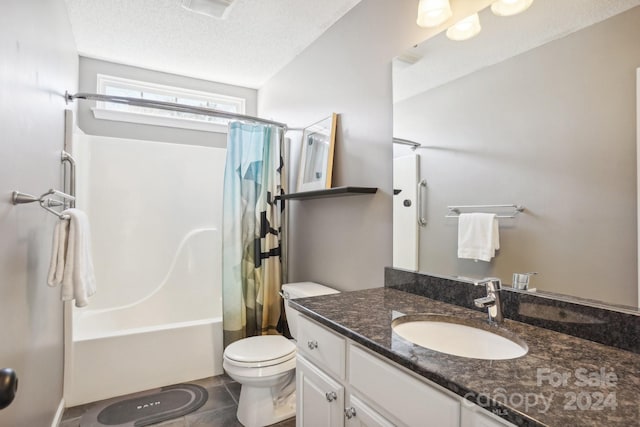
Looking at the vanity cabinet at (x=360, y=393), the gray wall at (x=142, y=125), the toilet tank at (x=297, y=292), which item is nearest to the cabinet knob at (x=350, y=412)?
the vanity cabinet at (x=360, y=393)

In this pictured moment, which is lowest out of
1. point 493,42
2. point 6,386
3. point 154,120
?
point 6,386

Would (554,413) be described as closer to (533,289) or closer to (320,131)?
(533,289)

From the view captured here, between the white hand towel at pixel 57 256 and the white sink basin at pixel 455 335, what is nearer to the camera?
the white sink basin at pixel 455 335

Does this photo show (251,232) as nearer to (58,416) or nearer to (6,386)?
(58,416)

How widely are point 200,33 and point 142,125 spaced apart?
1.10 meters

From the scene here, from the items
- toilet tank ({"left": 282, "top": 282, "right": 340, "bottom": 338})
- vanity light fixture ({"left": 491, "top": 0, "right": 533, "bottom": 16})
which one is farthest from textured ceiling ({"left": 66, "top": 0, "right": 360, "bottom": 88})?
toilet tank ({"left": 282, "top": 282, "right": 340, "bottom": 338})

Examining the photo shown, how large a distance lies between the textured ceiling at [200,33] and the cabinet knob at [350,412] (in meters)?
2.09

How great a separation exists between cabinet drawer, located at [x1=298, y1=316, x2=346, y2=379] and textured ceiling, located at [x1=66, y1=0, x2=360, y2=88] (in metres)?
1.85

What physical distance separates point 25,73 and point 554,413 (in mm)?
1900

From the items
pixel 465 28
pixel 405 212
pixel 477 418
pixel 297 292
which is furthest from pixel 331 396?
pixel 465 28

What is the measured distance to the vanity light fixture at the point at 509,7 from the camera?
48.6 inches

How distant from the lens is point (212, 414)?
80.4 inches

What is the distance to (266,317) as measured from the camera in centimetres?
257

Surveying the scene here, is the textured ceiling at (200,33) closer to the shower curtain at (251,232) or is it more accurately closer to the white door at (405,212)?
the shower curtain at (251,232)
